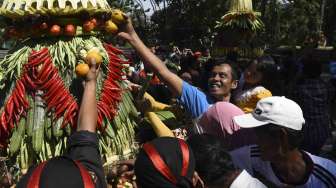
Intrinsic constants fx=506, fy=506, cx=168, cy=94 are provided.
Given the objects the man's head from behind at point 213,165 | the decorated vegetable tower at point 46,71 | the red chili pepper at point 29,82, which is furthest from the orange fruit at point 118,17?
the man's head from behind at point 213,165

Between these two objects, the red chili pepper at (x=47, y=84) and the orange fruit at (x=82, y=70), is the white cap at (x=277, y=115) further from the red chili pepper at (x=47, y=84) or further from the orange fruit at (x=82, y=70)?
the red chili pepper at (x=47, y=84)

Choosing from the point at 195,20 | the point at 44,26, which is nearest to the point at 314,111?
the point at 44,26

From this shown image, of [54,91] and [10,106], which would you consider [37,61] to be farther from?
[10,106]

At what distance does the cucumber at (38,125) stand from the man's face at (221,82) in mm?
1132

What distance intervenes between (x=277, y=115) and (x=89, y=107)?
36.8 inches

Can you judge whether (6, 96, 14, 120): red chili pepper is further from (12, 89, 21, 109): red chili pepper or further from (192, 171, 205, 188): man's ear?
(192, 171, 205, 188): man's ear

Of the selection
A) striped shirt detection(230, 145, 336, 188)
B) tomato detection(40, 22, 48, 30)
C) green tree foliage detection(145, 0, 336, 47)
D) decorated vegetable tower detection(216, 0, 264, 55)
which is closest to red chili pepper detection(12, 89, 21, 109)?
tomato detection(40, 22, 48, 30)

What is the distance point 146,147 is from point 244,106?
1876mm

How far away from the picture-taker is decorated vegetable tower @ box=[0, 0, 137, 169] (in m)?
2.79

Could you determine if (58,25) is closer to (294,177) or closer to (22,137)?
(22,137)

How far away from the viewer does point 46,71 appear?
2795 mm

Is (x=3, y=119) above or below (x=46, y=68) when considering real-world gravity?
below

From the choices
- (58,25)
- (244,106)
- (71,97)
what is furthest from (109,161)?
(244,106)

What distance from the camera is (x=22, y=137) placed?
9.36ft
